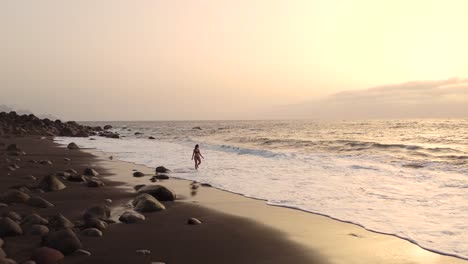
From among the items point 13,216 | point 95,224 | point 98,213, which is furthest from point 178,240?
point 13,216

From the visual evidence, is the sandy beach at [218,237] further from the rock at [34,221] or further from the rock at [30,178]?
the rock at [30,178]

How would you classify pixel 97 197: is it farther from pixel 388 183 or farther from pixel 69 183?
pixel 388 183

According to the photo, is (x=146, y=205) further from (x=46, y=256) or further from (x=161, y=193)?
(x=46, y=256)

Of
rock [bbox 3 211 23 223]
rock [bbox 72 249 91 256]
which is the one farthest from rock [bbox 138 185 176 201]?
rock [bbox 72 249 91 256]

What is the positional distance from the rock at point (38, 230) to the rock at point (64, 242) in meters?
0.70

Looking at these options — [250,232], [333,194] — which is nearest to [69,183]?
[250,232]

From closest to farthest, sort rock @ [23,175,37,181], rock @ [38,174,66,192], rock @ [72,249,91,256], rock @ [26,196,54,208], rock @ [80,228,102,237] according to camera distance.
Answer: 1. rock @ [72,249,91,256]
2. rock @ [80,228,102,237]
3. rock @ [26,196,54,208]
4. rock @ [38,174,66,192]
5. rock @ [23,175,37,181]

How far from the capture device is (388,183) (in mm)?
16047

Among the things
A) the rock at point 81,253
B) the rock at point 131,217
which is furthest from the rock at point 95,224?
the rock at point 81,253

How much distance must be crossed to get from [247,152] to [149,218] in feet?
73.9

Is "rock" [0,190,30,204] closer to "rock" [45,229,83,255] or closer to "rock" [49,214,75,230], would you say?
"rock" [49,214,75,230]

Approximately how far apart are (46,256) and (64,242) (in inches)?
21.9

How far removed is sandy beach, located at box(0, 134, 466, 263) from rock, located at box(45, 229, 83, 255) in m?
0.14

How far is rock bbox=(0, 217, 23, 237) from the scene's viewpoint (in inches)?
283
